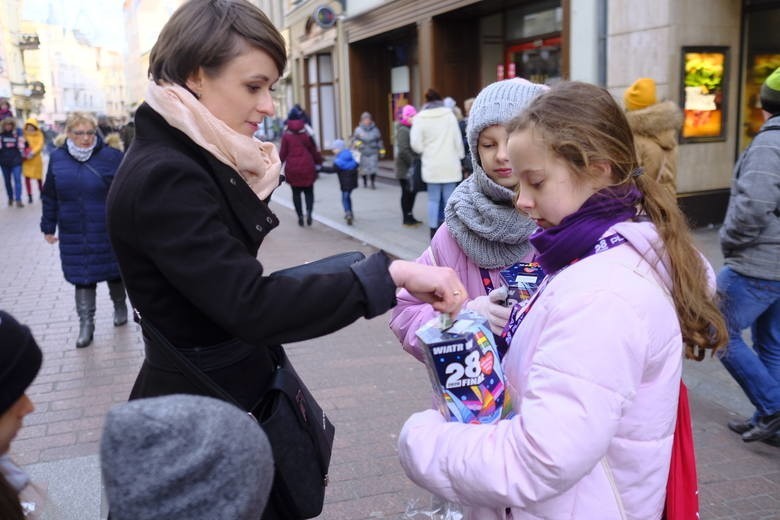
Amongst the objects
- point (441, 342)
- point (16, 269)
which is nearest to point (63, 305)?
point (16, 269)

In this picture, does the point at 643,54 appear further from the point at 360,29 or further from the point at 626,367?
the point at 360,29

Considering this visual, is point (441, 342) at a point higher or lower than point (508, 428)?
higher

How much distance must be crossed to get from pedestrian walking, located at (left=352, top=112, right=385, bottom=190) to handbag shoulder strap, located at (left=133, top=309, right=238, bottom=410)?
15006 millimetres

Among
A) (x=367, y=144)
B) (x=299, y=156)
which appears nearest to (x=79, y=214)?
(x=299, y=156)

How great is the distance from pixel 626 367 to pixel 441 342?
1.18 ft

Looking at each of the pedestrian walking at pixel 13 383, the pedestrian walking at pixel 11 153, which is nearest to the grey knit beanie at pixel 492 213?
the pedestrian walking at pixel 13 383

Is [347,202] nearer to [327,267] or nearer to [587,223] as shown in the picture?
[327,267]

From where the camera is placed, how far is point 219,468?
98 centimetres

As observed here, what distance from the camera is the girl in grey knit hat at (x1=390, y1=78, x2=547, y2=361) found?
2.39 meters

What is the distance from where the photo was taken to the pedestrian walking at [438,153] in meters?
9.78

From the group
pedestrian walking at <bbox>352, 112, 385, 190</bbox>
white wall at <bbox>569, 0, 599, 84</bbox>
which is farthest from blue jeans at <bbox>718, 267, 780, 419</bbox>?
pedestrian walking at <bbox>352, 112, 385, 190</bbox>

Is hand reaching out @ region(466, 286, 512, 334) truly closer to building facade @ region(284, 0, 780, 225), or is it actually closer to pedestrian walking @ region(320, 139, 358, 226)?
building facade @ region(284, 0, 780, 225)

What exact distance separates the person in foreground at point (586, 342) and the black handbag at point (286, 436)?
1.37 feet

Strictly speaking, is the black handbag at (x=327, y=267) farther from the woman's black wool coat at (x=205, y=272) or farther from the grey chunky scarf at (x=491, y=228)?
the grey chunky scarf at (x=491, y=228)
